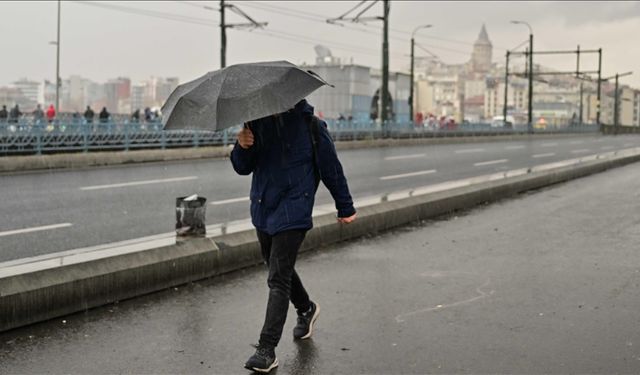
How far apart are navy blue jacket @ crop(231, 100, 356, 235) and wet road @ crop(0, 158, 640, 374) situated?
935 mm

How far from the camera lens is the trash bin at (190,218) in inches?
295

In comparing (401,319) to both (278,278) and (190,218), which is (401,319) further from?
(190,218)

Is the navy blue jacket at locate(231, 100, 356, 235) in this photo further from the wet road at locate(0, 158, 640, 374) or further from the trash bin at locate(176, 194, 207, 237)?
the trash bin at locate(176, 194, 207, 237)

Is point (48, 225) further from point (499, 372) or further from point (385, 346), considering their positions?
point (499, 372)

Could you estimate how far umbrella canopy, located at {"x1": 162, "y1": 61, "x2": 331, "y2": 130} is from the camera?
14.6 ft

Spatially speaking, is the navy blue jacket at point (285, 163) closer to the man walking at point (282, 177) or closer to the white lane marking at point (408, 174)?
the man walking at point (282, 177)

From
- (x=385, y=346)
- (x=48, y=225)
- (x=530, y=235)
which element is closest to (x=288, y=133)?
(x=385, y=346)

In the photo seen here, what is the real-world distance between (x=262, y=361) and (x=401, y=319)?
61.7 inches

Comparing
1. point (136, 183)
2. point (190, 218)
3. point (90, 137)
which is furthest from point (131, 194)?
point (90, 137)

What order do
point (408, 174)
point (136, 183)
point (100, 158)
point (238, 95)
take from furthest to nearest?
point (100, 158) < point (408, 174) < point (136, 183) < point (238, 95)

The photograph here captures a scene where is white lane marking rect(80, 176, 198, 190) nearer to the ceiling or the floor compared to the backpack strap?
nearer to the floor

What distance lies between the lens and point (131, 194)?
47.9 ft

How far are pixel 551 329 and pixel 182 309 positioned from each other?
278 centimetres

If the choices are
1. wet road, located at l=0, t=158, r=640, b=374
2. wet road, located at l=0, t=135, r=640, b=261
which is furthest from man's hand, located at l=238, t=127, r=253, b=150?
wet road, located at l=0, t=135, r=640, b=261
